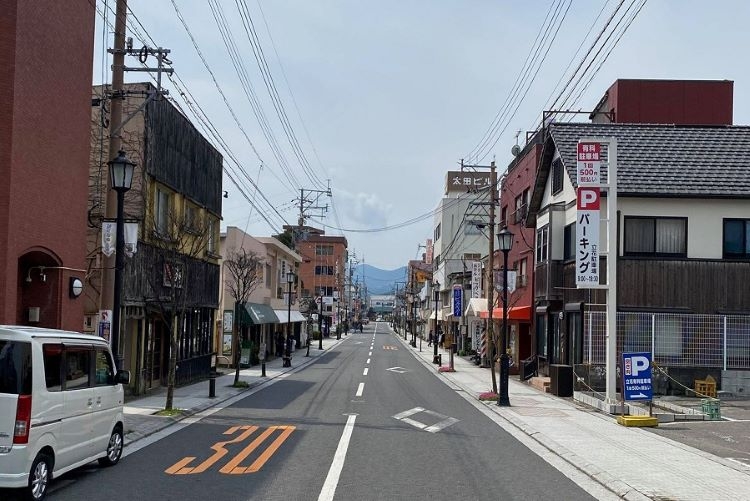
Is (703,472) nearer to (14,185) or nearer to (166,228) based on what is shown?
(14,185)

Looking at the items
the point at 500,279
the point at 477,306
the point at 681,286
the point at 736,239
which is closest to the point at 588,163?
the point at 681,286

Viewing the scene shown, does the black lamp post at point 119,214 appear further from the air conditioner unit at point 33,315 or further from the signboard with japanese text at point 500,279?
the signboard with japanese text at point 500,279

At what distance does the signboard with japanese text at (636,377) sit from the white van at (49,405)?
12662 mm

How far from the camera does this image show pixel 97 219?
72.0 ft

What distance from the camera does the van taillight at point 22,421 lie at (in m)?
8.80

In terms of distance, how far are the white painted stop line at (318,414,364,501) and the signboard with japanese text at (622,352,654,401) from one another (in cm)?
706

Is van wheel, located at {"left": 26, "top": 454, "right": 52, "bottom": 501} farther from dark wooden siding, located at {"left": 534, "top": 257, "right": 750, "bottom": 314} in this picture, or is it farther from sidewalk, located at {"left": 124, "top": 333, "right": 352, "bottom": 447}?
dark wooden siding, located at {"left": 534, "top": 257, "right": 750, "bottom": 314}

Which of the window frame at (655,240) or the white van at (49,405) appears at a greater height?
the window frame at (655,240)

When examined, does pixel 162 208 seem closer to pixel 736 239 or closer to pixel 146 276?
pixel 146 276

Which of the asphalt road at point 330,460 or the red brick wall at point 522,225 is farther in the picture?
the red brick wall at point 522,225

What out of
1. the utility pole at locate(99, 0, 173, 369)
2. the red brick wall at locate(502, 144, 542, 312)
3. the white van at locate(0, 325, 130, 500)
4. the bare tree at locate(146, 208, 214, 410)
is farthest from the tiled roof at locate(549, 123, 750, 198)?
the white van at locate(0, 325, 130, 500)

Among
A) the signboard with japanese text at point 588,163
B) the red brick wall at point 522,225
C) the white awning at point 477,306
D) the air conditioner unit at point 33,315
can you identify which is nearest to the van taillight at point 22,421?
the air conditioner unit at point 33,315

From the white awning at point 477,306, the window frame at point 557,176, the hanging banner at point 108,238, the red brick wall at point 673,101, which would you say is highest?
the red brick wall at point 673,101

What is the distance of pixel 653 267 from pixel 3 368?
72.7ft
